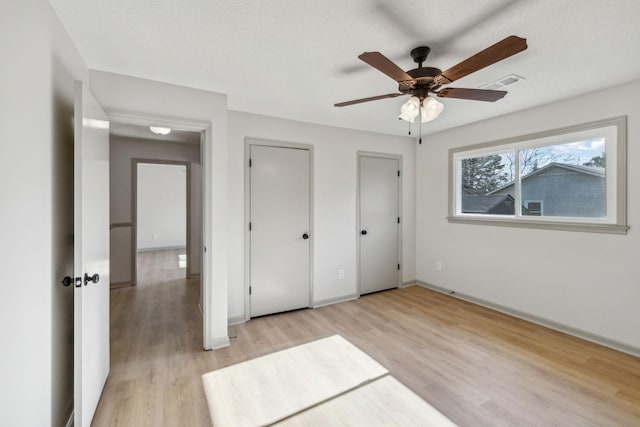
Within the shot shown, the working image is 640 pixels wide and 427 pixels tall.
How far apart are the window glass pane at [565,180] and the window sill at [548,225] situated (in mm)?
123

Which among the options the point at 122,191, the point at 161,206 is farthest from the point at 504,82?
the point at 161,206

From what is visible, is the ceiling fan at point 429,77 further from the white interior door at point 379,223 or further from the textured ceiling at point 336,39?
the white interior door at point 379,223

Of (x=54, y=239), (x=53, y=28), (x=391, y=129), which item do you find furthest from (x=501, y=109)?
(x=54, y=239)

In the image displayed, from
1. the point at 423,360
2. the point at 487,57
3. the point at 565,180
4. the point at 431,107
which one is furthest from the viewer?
the point at 565,180

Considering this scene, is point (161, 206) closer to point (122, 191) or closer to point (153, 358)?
point (122, 191)

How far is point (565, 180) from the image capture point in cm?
305

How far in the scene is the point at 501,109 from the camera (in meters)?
3.24

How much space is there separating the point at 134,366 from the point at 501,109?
4.49 m

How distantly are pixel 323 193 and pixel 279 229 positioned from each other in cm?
79

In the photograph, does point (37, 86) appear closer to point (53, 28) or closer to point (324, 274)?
point (53, 28)

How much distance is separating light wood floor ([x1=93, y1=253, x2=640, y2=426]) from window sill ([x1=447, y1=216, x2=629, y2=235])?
3.62ft

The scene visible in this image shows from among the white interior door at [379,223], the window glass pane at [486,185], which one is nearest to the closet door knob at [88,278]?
the white interior door at [379,223]

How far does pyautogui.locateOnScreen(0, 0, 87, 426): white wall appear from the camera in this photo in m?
1.08

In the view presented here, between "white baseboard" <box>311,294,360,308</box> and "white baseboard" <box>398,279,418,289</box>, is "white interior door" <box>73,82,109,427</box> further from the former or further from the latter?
"white baseboard" <box>398,279,418,289</box>
